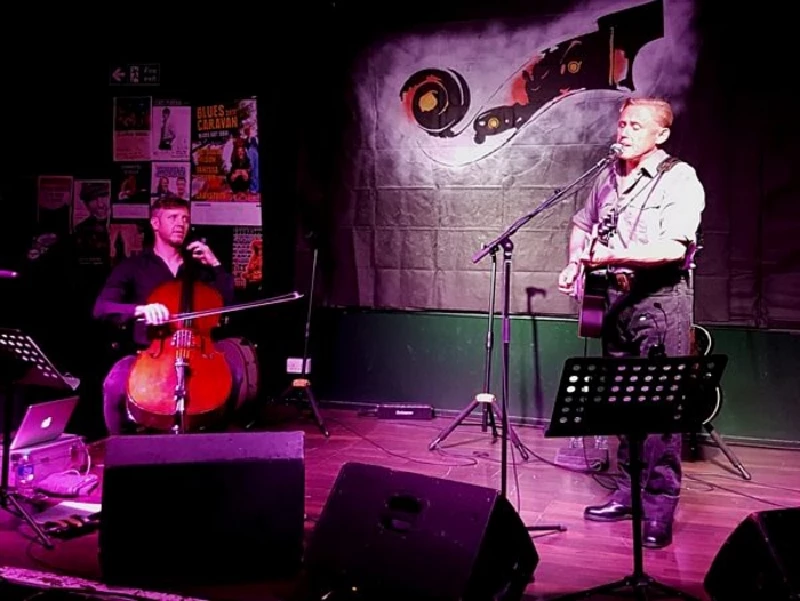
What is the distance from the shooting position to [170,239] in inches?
192

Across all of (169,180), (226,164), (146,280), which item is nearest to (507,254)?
(146,280)

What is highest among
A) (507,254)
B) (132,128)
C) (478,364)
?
(132,128)

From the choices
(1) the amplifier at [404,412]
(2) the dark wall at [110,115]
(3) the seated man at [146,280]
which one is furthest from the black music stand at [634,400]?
(2) the dark wall at [110,115]

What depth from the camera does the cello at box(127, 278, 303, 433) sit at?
14.6 ft

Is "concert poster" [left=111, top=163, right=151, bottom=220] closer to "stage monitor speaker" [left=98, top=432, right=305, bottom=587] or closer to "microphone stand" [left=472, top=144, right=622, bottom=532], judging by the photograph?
"microphone stand" [left=472, top=144, right=622, bottom=532]

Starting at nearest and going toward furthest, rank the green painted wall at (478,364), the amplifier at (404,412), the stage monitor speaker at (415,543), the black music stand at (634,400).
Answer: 1. the stage monitor speaker at (415,543)
2. the black music stand at (634,400)
3. the green painted wall at (478,364)
4. the amplifier at (404,412)

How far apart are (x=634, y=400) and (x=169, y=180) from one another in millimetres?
4620

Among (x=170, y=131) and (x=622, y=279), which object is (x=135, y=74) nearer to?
(x=170, y=131)

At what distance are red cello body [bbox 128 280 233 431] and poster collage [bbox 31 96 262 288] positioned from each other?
69.1 inches

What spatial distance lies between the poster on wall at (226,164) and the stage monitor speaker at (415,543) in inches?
147

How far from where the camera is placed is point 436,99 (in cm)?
596

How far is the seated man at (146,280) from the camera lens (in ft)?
15.5

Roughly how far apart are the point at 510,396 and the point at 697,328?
1461mm

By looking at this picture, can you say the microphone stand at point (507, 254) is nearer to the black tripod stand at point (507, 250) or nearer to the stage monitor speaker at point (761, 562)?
the black tripod stand at point (507, 250)
